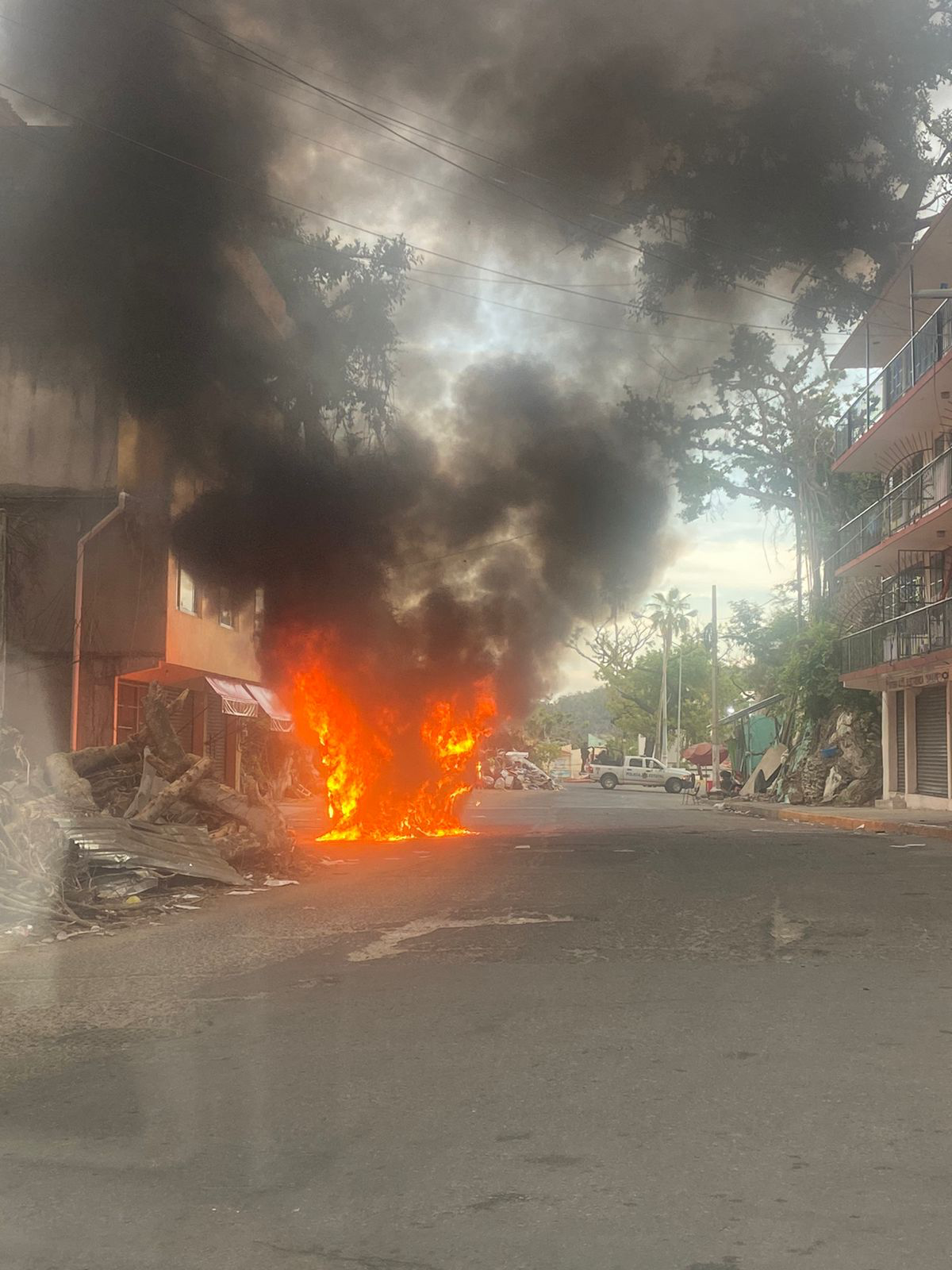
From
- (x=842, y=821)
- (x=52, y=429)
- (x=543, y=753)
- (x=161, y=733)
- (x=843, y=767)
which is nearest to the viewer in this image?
(x=161, y=733)

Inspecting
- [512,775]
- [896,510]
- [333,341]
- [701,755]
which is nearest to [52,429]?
[333,341]

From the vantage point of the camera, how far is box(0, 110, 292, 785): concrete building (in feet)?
70.9

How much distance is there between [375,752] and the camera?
20125 mm

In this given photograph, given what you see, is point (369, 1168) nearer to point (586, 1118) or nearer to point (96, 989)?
point (586, 1118)

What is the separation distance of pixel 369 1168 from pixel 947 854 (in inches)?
544

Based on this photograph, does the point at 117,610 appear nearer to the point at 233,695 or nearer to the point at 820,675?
A: the point at 233,695

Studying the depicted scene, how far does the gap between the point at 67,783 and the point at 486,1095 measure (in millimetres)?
11220

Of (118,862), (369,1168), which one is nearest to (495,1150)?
(369,1168)

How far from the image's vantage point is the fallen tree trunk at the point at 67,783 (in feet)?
45.3

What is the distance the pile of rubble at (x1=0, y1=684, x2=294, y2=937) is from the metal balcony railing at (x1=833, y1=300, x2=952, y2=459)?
17.5 m

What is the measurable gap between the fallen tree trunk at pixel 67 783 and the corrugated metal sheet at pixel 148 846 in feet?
3.81

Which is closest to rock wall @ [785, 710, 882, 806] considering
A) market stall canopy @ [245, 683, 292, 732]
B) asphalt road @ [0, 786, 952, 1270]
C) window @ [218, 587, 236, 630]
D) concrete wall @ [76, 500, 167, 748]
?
market stall canopy @ [245, 683, 292, 732]

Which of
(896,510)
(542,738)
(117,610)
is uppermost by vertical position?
(896,510)

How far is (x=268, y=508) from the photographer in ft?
69.0
